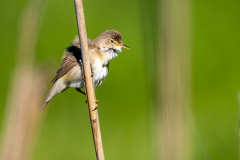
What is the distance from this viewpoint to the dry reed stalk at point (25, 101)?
1.68m

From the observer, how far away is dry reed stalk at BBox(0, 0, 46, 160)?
1.68m

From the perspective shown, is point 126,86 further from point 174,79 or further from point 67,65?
point 174,79

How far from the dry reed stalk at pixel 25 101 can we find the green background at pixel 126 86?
1372 mm

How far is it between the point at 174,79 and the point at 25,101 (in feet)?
3.24

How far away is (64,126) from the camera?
3.96 metres

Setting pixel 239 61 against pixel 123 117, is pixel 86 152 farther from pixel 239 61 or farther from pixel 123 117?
pixel 239 61

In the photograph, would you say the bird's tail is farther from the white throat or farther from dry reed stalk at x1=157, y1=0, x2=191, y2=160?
dry reed stalk at x1=157, y1=0, x2=191, y2=160

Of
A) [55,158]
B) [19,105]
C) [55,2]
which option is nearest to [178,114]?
[19,105]

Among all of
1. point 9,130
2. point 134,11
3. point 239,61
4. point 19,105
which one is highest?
point 134,11

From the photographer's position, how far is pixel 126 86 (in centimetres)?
459

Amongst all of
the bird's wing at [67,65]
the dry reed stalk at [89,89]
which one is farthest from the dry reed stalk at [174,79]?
the bird's wing at [67,65]

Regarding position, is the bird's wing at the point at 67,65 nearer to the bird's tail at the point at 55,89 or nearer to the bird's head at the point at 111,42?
the bird's tail at the point at 55,89

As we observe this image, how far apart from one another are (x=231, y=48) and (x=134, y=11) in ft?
5.48

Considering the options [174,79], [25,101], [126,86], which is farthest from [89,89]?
[126,86]
